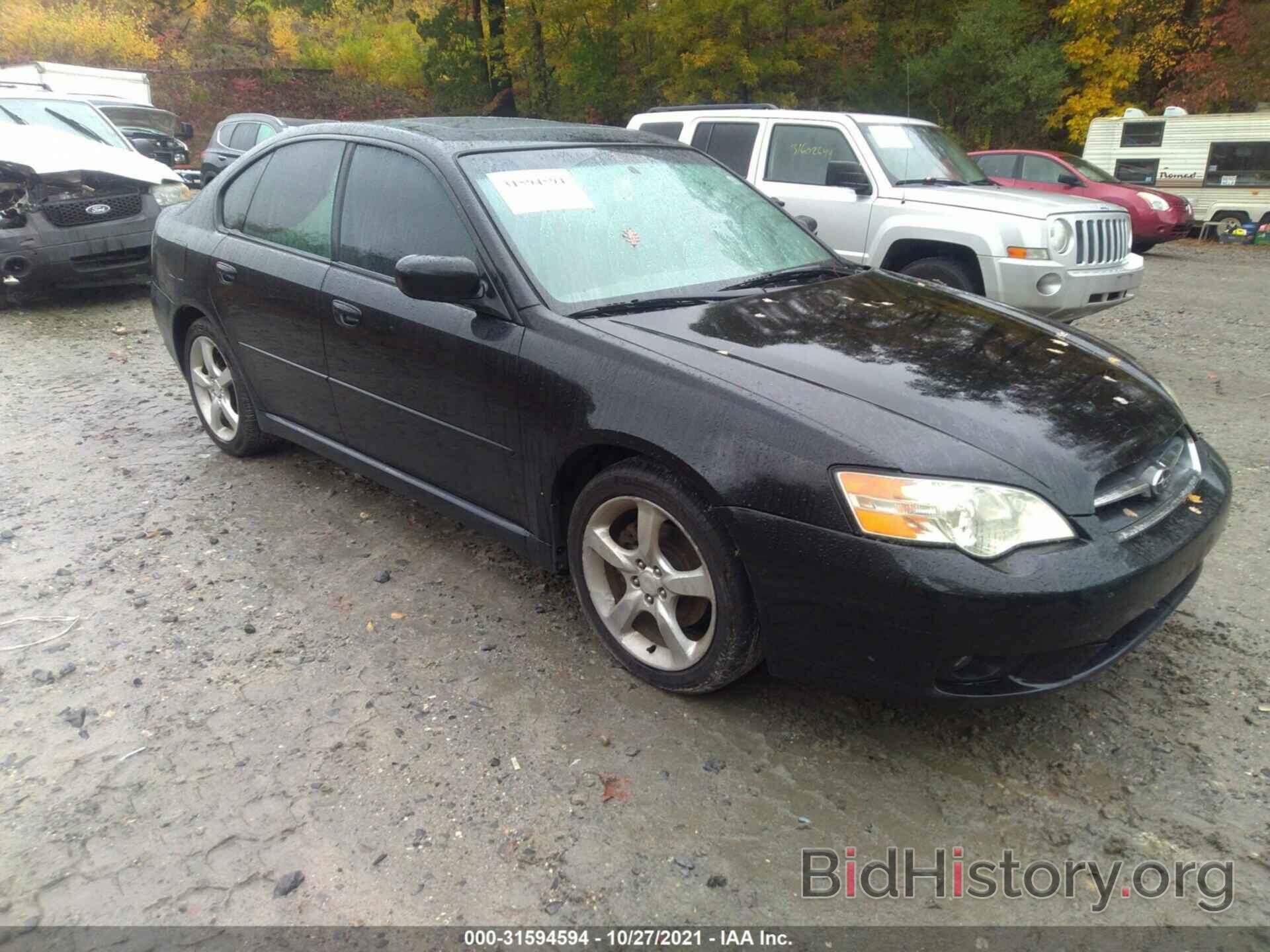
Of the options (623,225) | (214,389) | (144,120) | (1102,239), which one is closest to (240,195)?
(214,389)

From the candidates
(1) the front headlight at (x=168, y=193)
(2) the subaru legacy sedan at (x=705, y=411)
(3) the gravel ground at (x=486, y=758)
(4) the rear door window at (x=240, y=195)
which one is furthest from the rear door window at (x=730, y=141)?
(3) the gravel ground at (x=486, y=758)

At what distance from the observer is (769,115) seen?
302 inches

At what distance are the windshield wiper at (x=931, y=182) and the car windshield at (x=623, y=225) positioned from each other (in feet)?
12.2

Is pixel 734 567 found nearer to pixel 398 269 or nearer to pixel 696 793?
pixel 696 793

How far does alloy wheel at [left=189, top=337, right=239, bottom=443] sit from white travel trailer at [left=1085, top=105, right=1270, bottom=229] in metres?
16.9

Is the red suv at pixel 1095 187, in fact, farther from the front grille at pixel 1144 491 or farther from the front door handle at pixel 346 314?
the front door handle at pixel 346 314

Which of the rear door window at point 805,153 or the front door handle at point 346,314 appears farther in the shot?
the rear door window at point 805,153

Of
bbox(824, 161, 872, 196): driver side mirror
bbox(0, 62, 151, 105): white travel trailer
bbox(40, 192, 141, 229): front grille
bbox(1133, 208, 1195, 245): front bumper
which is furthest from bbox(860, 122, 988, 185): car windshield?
bbox(0, 62, 151, 105): white travel trailer

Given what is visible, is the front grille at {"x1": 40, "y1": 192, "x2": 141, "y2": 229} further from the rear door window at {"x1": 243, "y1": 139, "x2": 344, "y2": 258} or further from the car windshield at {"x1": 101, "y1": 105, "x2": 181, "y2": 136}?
the car windshield at {"x1": 101, "y1": 105, "x2": 181, "y2": 136}

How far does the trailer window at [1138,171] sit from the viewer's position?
1645 centimetres

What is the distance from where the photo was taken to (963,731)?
2.68 meters

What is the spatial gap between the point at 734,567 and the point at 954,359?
0.97 m

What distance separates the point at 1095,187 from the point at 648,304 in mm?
13441

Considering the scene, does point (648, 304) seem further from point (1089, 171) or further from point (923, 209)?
point (1089, 171)
